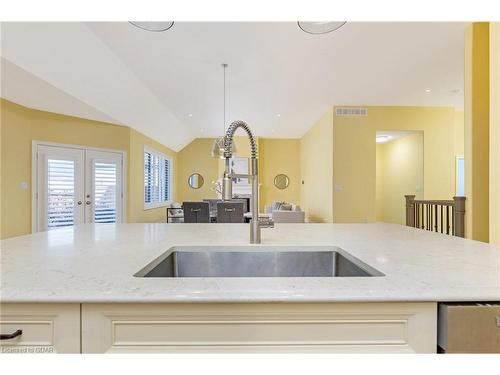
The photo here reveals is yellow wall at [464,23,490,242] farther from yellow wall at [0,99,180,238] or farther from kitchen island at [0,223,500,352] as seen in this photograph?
yellow wall at [0,99,180,238]

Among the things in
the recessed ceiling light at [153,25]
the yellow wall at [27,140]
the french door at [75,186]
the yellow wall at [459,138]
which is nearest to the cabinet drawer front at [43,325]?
the recessed ceiling light at [153,25]

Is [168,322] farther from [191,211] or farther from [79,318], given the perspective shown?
[191,211]

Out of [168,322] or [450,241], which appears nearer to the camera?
[168,322]

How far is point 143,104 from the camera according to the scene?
16.6 feet

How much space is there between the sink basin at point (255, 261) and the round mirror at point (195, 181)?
27.9 feet

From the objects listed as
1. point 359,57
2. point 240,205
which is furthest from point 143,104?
point 359,57

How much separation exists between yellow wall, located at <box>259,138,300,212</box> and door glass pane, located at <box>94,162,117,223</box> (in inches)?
198

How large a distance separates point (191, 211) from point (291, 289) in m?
4.39

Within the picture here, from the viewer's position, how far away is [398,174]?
7262 mm

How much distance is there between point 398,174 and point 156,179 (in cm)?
632

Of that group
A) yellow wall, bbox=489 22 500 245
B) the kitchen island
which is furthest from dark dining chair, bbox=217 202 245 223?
the kitchen island


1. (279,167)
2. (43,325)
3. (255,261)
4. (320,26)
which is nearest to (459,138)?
(279,167)

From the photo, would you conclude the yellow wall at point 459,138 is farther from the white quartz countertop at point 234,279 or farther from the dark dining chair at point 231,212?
the white quartz countertop at point 234,279
